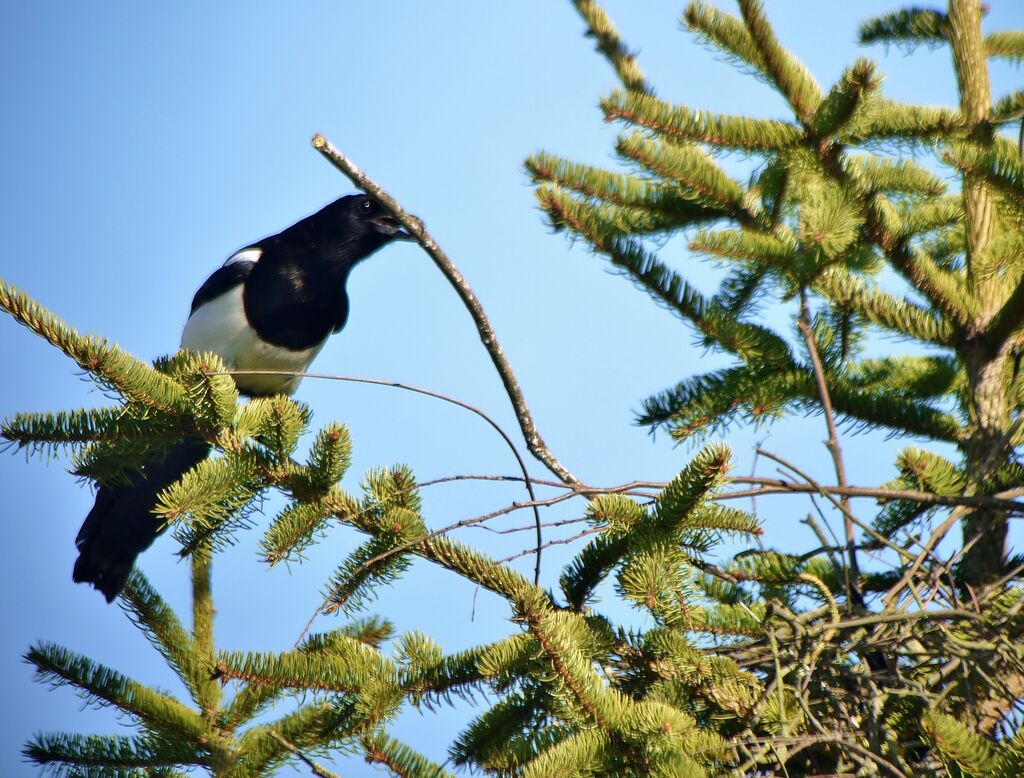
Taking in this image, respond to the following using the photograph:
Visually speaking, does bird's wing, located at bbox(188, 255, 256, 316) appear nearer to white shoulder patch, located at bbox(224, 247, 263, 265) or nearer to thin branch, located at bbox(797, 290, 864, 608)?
white shoulder patch, located at bbox(224, 247, 263, 265)

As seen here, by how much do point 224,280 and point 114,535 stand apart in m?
1.57

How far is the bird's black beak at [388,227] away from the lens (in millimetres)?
4246

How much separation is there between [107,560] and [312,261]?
1.80 m

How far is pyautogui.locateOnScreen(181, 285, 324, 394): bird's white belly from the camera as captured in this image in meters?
3.89

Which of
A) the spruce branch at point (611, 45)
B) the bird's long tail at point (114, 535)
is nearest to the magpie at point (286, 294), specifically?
the bird's long tail at point (114, 535)

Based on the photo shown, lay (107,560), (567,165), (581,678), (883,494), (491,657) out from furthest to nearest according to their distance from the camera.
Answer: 1. (107,560)
2. (567,165)
3. (883,494)
4. (491,657)
5. (581,678)

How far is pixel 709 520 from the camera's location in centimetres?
191

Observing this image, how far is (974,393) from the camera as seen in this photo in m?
2.35

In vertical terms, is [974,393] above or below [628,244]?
below

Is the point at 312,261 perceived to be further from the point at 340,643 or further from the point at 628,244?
the point at 340,643

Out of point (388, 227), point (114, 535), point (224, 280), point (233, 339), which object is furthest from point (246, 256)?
point (114, 535)

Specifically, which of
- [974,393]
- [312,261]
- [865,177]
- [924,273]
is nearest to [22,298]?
[865,177]

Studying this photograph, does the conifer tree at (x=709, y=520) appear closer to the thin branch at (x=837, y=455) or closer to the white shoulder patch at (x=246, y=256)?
the thin branch at (x=837, y=455)

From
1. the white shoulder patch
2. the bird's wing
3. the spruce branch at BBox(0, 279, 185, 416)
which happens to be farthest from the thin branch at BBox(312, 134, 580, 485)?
the white shoulder patch
